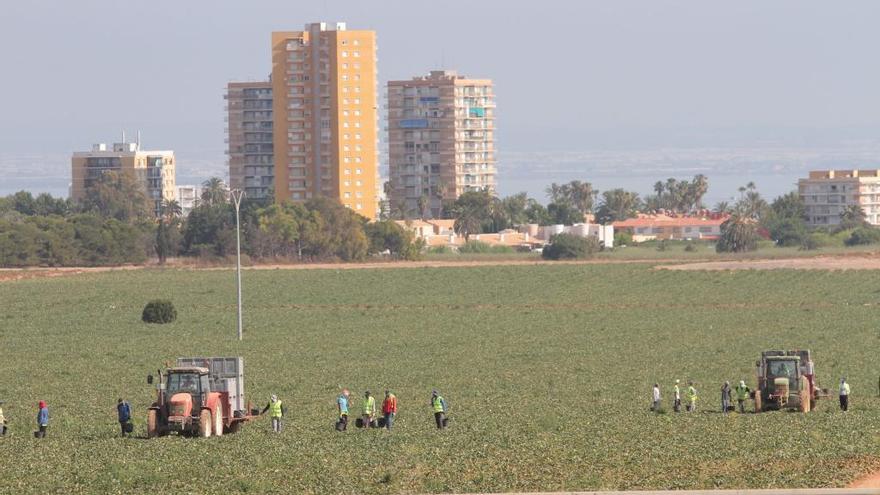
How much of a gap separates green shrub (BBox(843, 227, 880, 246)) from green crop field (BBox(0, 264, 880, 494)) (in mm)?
70002

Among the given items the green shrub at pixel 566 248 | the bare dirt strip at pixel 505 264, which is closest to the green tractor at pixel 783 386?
the bare dirt strip at pixel 505 264

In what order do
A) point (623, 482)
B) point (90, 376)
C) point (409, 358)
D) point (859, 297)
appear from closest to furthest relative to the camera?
point (623, 482) → point (90, 376) → point (409, 358) → point (859, 297)

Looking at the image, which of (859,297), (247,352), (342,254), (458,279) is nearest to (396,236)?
(342,254)

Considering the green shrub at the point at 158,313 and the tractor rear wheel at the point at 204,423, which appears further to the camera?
the green shrub at the point at 158,313

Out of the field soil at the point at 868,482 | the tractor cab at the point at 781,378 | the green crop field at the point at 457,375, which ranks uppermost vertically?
the tractor cab at the point at 781,378

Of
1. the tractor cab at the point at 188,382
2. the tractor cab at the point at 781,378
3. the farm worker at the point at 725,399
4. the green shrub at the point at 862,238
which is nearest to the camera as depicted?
the tractor cab at the point at 188,382

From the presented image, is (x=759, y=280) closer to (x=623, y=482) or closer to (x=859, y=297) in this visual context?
(x=859, y=297)

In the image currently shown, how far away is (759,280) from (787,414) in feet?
267

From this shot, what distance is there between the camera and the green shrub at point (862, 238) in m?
193

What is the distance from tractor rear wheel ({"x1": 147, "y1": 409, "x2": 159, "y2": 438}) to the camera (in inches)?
1503

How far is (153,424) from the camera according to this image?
38.2 meters

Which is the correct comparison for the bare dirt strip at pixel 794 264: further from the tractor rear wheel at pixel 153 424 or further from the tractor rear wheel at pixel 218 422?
the tractor rear wheel at pixel 153 424

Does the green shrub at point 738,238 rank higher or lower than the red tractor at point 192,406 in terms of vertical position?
higher

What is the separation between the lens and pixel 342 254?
164 meters
